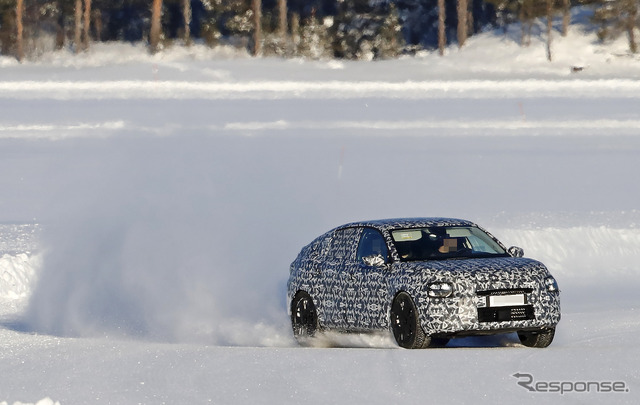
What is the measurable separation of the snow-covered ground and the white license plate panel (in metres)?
0.43

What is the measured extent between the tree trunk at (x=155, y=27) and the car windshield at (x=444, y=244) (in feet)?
174

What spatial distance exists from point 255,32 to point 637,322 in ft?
169

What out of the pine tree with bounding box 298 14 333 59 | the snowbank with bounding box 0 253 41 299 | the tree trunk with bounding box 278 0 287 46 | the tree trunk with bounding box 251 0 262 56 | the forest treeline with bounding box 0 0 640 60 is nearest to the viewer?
the snowbank with bounding box 0 253 41 299

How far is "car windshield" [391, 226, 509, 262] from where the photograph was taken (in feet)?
38.2

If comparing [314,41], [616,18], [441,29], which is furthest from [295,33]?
[616,18]

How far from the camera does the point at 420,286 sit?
1084cm

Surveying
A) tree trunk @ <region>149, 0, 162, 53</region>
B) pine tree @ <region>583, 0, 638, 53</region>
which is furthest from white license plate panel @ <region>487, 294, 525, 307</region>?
tree trunk @ <region>149, 0, 162, 53</region>

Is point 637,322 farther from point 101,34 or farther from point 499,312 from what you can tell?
point 101,34

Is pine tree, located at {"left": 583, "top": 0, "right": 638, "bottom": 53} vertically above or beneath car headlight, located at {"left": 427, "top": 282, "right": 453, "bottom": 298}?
beneath

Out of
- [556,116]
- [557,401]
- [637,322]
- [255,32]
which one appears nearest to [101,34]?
[255,32]

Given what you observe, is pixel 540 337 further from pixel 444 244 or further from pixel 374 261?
pixel 374 261

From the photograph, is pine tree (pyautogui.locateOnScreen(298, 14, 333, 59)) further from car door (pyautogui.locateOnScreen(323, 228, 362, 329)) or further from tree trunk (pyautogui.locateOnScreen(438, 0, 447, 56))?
car door (pyautogui.locateOnScreen(323, 228, 362, 329))

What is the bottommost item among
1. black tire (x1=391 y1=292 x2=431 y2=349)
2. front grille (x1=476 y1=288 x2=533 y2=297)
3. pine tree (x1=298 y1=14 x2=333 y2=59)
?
pine tree (x1=298 y1=14 x2=333 y2=59)

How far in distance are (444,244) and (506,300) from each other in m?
1.18
